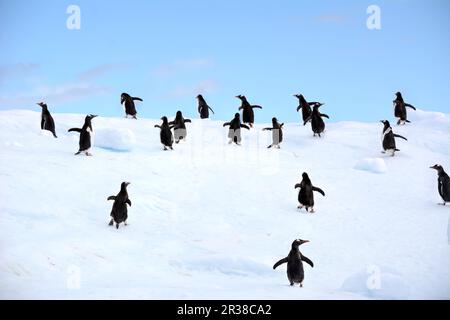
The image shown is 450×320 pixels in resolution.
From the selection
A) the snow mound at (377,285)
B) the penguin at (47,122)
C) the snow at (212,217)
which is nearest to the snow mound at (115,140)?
the snow at (212,217)

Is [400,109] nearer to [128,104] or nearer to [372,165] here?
[372,165]

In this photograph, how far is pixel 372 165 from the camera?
17094mm

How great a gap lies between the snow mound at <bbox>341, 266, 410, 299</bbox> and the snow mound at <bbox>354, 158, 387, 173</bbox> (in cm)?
785

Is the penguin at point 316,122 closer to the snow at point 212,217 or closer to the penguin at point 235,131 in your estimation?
the snow at point 212,217

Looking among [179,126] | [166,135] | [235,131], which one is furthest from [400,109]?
[166,135]

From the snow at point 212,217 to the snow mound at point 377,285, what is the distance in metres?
0.02

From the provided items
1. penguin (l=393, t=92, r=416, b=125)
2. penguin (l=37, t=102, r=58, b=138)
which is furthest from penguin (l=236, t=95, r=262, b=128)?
penguin (l=37, t=102, r=58, b=138)

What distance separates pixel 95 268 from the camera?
9.91m

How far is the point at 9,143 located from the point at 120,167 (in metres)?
3.58

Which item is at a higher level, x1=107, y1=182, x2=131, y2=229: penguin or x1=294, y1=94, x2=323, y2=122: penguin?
x1=294, y1=94, x2=323, y2=122: penguin

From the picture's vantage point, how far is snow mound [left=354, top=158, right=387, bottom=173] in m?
17.0

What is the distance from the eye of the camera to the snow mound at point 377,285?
9102 millimetres

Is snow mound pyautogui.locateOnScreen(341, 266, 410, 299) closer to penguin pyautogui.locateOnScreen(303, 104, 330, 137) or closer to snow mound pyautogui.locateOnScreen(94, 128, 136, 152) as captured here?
snow mound pyautogui.locateOnScreen(94, 128, 136, 152)
